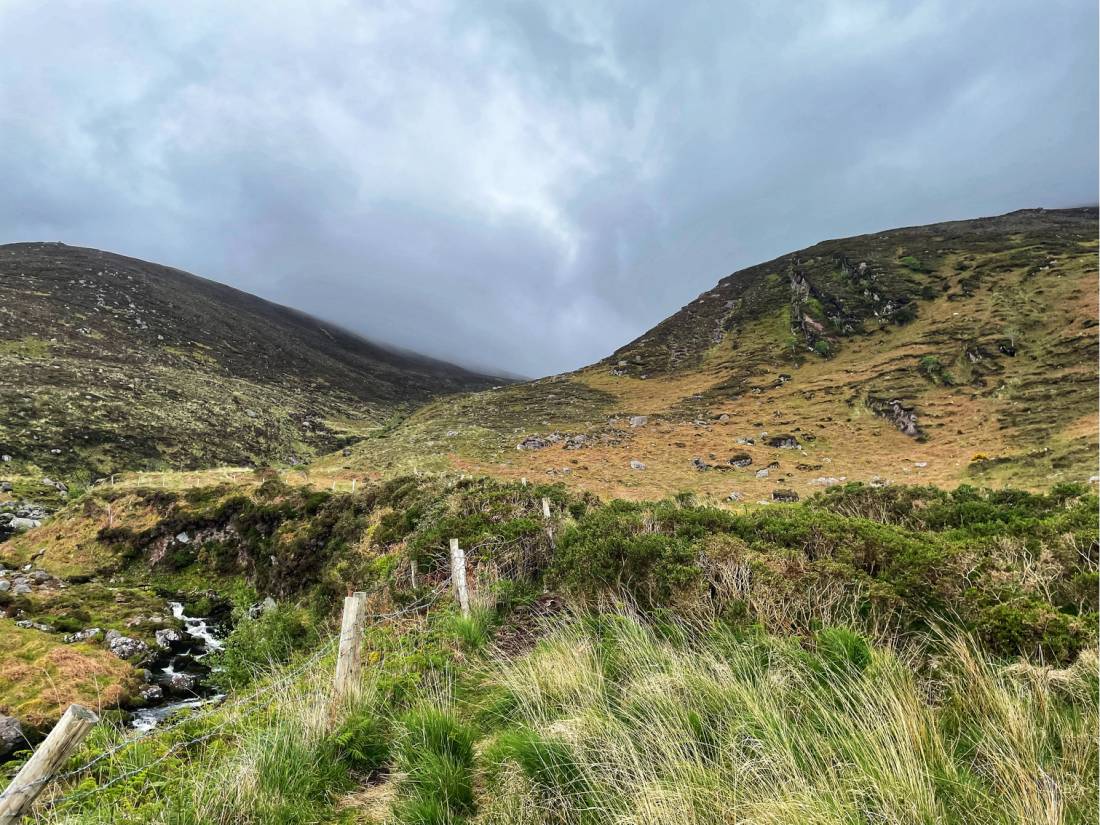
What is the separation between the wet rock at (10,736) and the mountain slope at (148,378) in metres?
41.8

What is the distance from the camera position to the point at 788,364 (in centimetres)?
5269

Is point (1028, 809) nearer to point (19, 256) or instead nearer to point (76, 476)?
point (76, 476)

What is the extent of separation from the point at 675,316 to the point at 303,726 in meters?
79.1

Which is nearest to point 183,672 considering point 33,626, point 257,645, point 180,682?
point 180,682

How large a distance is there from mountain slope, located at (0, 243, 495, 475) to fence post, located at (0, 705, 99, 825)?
51777 mm

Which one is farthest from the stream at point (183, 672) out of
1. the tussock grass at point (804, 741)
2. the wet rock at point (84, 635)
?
the tussock grass at point (804, 741)

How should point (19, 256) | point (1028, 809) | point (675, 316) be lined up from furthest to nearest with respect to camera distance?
1. point (19, 256)
2. point (675, 316)
3. point (1028, 809)

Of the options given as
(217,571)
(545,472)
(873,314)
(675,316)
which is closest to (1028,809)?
(217,571)

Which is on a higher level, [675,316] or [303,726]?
[675,316]

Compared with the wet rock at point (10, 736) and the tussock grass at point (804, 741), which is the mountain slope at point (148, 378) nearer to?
the wet rock at point (10, 736)

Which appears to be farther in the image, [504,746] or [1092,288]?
[1092,288]

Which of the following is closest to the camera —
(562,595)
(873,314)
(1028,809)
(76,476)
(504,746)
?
(1028,809)

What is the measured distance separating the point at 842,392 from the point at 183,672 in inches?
1781

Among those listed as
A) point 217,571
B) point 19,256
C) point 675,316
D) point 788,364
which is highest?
point 19,256
